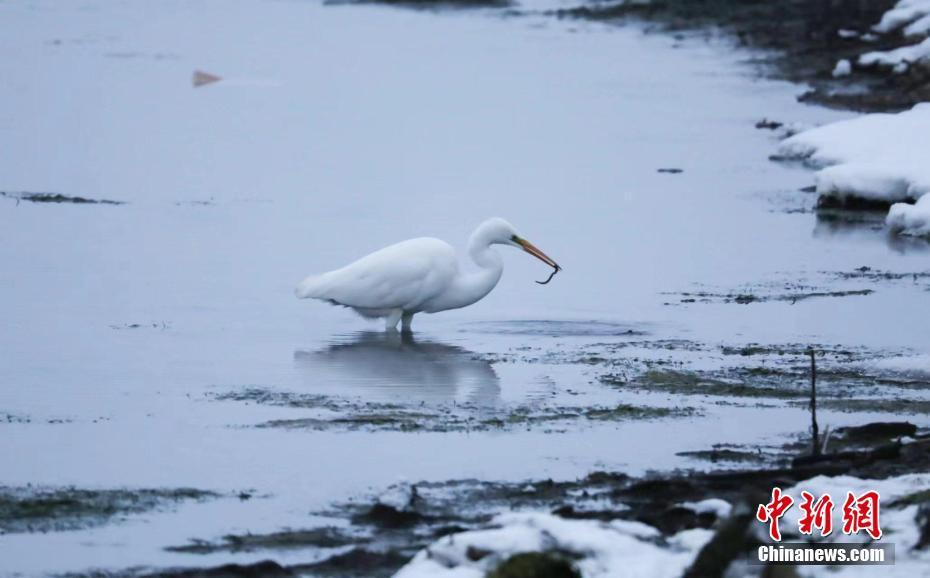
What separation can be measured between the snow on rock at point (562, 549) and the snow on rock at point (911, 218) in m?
9.43

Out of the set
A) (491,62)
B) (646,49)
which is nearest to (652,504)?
(491,62)

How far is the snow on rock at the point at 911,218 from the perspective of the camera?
15.4 metres

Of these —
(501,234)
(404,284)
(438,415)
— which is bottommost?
(438,415)

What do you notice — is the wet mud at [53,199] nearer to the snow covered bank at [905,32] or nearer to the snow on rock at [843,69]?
the snow covered bank at [905,32]

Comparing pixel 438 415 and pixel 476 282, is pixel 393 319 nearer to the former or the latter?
pixel 476 282

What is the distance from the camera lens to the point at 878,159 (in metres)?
17.8

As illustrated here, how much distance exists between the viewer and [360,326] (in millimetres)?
12422

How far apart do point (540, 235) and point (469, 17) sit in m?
22.4

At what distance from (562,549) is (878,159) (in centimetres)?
1221

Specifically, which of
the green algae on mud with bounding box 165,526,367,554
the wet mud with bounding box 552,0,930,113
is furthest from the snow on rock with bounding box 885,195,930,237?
the green algae on mud with bounding box 165,526,367,554

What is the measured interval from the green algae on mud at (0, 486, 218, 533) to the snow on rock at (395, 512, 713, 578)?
150 cm

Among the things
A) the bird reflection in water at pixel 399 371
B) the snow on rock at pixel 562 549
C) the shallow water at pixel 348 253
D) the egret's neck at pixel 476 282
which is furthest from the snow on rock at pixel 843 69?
the snow on rock at pixel 562 549

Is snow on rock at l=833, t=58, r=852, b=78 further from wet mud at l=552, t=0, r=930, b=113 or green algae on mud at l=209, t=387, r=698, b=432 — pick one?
green algae on mud at l=209, t=387, r=698, b=432

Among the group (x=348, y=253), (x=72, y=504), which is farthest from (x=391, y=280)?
(x=72, y=504)
